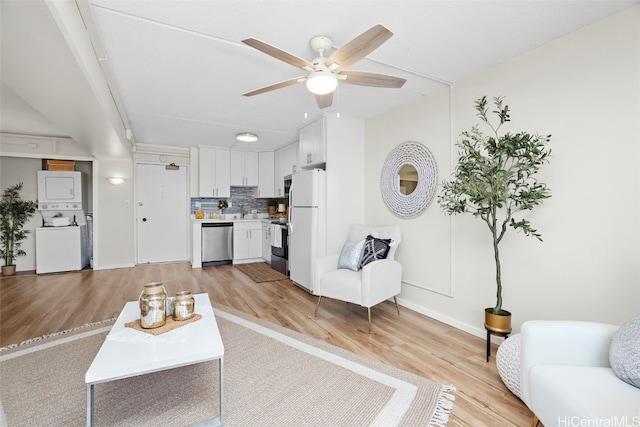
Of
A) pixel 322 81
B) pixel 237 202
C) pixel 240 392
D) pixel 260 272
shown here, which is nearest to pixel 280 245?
pixel 260 272

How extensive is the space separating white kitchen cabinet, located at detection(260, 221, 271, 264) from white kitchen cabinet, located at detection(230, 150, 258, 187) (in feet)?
3.21

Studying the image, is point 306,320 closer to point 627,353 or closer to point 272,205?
point 627,353

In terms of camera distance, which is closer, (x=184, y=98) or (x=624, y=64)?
(x=624, y=64)

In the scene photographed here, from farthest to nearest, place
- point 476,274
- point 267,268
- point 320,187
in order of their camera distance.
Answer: point 267,268 → point 320,187 → point 476,274

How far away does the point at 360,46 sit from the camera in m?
1.66

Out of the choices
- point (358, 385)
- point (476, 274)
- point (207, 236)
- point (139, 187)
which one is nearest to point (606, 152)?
point (476, 274)

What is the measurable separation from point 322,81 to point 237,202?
16.2ft

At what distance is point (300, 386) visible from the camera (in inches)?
71.5

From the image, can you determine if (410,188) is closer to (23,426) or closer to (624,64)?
(624,64)

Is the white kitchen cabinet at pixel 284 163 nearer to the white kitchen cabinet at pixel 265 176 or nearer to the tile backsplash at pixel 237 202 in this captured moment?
the white kitchen cabinet at pixel 265 176

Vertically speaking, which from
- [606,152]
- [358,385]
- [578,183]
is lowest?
[358,385]

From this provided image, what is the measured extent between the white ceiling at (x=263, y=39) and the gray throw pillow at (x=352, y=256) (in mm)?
1653

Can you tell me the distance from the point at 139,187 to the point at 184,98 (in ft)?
10.9

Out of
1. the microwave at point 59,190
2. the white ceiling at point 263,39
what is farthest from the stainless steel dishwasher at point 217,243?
the white ceiling at point 263,39
